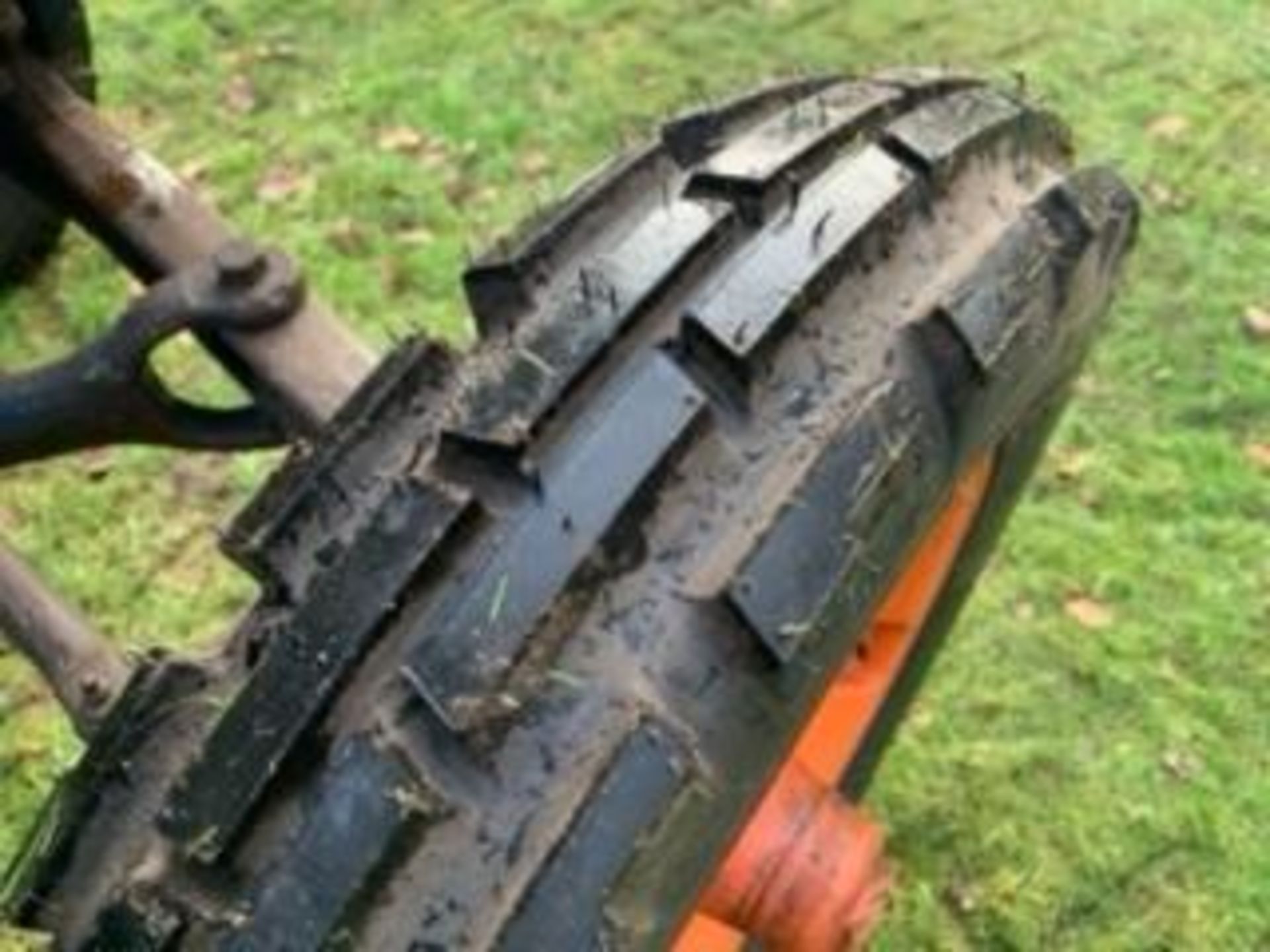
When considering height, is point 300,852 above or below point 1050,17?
above

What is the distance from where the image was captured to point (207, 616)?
3891mm

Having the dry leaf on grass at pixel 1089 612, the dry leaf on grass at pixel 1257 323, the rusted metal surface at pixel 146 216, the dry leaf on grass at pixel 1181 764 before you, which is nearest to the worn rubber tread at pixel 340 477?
the rusted metal surface at pixel 146 216

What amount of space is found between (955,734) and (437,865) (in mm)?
2101

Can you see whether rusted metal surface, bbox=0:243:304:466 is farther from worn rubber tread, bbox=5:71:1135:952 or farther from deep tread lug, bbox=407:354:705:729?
deep tread lug, bbox=407:354:705:729

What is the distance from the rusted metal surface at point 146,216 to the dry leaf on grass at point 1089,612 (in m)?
1.71

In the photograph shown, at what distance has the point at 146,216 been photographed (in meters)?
2.72

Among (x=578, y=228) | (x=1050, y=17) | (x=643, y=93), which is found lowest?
(x=1050, y=17)

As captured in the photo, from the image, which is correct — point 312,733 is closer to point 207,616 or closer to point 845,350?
point 845,350

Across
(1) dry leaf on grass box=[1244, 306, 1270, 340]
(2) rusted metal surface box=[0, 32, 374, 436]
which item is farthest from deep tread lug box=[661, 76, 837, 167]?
(1) dry leaf on grass box=[1244, 306, 1270, 340]

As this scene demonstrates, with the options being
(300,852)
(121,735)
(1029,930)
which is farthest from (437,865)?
(1029,930)

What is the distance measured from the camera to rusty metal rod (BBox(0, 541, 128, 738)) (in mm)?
2455

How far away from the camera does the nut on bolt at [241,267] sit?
96.5 inches

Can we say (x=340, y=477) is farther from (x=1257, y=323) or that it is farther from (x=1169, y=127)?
(x=1169, y=127)

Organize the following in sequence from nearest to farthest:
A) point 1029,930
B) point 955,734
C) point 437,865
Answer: point 437,865 < point 1029,930 < point 955,734
